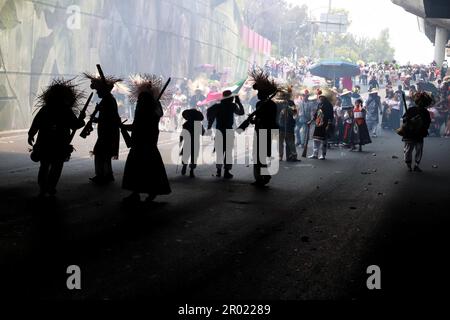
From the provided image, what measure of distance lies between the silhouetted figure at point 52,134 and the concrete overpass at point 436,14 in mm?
20840

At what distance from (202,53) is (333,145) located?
2907cm

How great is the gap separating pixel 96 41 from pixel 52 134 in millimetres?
23755

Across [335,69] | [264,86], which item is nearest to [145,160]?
[264,86]

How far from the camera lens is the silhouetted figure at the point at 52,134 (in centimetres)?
1152

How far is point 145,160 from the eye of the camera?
1118 cm

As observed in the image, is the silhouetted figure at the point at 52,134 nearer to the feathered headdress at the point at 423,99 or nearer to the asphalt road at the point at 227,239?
the asphalt road at the point at 227,239

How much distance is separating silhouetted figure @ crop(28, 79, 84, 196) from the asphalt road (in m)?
0.40

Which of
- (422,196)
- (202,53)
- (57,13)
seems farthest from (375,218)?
(202,53)

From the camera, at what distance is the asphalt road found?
6.59 m

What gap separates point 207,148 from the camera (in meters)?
23.2

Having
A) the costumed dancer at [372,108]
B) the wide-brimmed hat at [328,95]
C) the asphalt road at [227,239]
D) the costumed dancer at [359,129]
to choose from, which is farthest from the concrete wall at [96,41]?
the asphalt road at [227,239]

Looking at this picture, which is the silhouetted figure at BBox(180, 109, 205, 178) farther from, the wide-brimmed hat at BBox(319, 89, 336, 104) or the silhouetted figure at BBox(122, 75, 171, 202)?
the wide-brimmed hat at BBox(319, 89, 336, 104)

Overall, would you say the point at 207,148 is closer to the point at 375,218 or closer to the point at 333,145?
the point at 333,145

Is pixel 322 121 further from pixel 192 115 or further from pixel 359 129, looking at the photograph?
pixel 192 115
